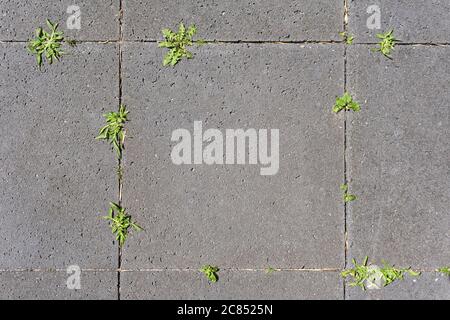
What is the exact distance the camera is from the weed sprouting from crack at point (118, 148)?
3.37 m

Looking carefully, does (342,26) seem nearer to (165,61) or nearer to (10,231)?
(165,61)

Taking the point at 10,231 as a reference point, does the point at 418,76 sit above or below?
above

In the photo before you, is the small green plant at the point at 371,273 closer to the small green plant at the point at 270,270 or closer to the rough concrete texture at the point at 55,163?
the small green plant at the point at 270,270

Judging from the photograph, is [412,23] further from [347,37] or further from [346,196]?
[346,196]

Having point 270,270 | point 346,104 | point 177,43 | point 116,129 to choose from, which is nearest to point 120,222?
point 116,129

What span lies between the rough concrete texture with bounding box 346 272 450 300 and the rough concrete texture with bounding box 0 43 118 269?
179 cm

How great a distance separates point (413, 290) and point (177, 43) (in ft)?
7.85

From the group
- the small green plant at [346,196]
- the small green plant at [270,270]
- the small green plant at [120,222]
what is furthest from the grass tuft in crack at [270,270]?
the small green plant at [120,222]

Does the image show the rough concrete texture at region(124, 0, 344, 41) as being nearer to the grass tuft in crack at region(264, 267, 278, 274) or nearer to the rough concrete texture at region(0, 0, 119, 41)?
the rough concrete texture at region(0, 0, 119, 41)

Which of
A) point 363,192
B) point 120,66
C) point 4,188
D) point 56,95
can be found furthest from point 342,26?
point 4,188

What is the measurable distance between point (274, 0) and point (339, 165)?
125cm

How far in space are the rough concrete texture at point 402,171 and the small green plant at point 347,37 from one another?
1.08 ft

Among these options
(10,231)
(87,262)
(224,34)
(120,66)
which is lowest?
(87,262)

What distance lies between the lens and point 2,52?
134 inches
